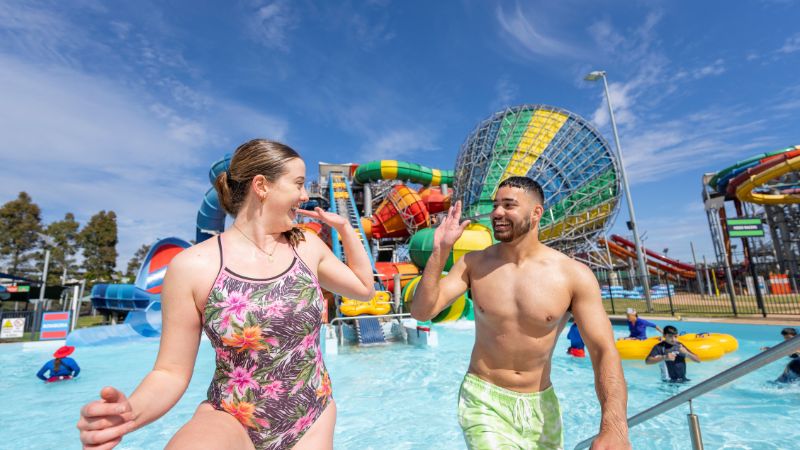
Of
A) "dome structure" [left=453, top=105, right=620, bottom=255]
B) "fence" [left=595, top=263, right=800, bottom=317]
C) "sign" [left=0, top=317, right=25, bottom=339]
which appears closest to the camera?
"fence" [left=595, top=263, right=800, bottom=317]

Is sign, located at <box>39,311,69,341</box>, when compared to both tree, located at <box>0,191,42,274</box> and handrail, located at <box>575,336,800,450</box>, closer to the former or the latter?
handrail, located at <box>575,336,800,450</box>

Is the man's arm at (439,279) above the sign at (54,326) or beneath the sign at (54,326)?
above

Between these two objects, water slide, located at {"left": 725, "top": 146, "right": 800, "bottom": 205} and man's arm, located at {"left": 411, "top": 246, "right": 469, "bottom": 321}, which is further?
water slide, located at {"left": 725, "top": 146, "right": 800, "bottom": 205}

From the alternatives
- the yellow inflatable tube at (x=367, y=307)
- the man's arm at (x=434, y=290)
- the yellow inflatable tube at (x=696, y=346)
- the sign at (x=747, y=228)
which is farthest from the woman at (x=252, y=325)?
the sign at (x=747, y=228)

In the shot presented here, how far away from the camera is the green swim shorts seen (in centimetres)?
227

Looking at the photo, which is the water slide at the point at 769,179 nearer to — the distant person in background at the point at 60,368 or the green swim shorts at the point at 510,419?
the green swim shorts at the point at 510,419

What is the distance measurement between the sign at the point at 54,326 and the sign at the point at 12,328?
70 centimetres

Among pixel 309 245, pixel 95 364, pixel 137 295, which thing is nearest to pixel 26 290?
pixel 137 295

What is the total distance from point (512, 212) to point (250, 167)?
62.5 inches

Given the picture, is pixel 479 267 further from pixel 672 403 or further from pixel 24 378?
pixel 24 378

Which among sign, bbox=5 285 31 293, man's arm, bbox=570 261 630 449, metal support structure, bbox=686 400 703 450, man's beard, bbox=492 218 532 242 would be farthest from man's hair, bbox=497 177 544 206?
sign, bbox=5 285 31 293

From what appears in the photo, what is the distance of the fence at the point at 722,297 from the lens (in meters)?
11.7

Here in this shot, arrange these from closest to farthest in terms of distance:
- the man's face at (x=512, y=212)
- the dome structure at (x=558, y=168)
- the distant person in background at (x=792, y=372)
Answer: the man's face at (x=512, y=212) < the distant person in background at (x=792, y=372) < the dome structure at (x=558, y=168)

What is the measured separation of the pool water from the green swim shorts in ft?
9.53
